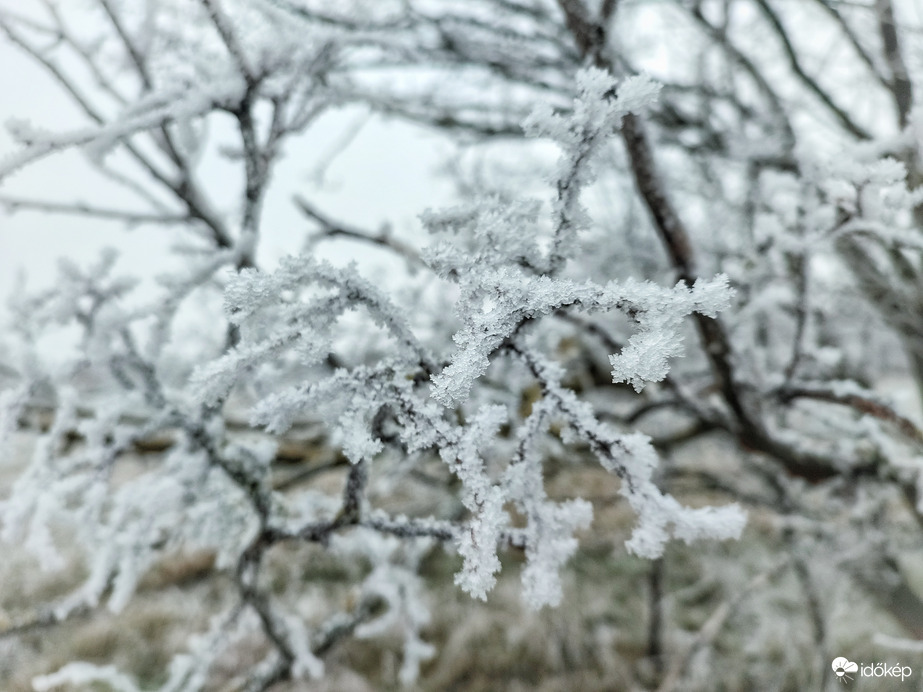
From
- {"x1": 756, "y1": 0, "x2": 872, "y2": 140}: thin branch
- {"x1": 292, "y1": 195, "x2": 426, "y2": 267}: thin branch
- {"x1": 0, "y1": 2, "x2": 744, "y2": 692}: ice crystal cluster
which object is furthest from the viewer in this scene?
{"x1": 756, "y1": 0, "x2": 872, "y2": 140}: thin branch

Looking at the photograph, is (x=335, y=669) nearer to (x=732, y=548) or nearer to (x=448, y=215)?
(x=448, y=215)

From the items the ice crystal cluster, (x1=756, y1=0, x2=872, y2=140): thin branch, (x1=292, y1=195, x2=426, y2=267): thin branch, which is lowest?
the ice crystal cluster

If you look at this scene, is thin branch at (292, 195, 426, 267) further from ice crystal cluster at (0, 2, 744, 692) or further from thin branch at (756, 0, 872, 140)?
thin branch at (756, 0, 872, 140)

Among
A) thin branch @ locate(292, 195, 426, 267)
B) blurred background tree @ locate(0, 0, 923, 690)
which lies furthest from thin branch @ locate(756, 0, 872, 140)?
thin branch @ locate(292, 195, 426, 267)

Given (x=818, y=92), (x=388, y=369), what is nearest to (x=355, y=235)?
(x=388, y=369)

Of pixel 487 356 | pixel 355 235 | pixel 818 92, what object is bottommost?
pixel 487 356

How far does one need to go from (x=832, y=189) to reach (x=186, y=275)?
150 cm

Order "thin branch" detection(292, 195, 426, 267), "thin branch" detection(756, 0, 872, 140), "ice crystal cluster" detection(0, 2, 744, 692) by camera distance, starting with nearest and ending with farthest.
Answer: "ice crystal cluster" detection(0, 2, 744, 692)
"thin branch" detection(292, 195, 426, 267)
"thin branch" detection(756, 0, 872, 140)

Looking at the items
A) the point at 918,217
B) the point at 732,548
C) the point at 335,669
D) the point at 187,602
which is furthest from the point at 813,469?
the point at 187,602

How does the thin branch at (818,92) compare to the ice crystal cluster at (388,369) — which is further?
the thin branch at (818,92)

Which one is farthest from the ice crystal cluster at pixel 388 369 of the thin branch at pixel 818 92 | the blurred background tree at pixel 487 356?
the thin branch at pixel 818 92

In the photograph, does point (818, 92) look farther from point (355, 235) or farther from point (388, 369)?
point (388, 369)

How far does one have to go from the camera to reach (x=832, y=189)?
1.12 m

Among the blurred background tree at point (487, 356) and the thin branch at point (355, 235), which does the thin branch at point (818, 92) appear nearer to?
the blurred background tree at point (487, 356)
